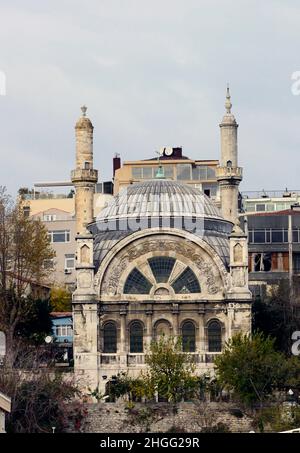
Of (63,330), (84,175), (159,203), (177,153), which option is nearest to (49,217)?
(177,153)

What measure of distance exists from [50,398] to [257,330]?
61.4ft

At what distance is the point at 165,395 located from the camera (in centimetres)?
8619

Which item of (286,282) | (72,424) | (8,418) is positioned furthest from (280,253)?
(8,418)

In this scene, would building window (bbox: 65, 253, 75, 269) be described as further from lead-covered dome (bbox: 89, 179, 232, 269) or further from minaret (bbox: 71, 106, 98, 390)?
minaret (bbox: 71, 106, 98, 390)

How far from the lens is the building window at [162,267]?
93.5 m

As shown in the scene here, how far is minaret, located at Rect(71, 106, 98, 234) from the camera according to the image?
101688mm

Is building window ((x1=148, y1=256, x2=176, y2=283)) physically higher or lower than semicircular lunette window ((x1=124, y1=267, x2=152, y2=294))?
higher

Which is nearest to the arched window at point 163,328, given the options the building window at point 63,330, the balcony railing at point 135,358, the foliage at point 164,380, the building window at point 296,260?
the balcony railing at point 135,358

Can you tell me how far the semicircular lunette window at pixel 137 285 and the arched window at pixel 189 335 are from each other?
8.66ft

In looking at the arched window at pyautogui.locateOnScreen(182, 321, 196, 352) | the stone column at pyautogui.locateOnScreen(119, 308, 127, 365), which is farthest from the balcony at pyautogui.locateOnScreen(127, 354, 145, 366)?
the arched window at pyautogui.locateOnScreen(182, 321, 196, 352)

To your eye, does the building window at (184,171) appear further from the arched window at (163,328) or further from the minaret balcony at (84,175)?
the arched window at (163,328)

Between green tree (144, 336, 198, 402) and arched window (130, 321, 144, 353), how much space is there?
4288 millimetres

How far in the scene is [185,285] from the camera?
94062mm
